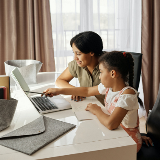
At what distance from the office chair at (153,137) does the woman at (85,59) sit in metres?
0.43

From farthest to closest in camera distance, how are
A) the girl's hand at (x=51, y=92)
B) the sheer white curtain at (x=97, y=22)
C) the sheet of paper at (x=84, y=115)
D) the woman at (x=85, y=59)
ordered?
the sheer white curtain at (x=97, y=22) < the woman at (x=85, y=59) < the girl's hand at (x=51, y=92) < the sheet of paper at (x=84, y=115)

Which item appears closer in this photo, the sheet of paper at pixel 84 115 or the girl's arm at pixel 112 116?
the girl's arm at pixel 112 116

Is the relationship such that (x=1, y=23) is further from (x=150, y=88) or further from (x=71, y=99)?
(x=150, y=88)

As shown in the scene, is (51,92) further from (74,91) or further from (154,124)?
(154,124)

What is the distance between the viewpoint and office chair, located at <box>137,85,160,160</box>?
1.08 meters

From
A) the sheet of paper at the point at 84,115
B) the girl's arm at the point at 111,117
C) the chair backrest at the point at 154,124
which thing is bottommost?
the chair backrest at the point at 154,124

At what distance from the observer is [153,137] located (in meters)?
1.22

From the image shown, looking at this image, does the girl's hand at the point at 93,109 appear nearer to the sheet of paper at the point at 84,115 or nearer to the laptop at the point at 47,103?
the sheet of paper at the point at 84,115

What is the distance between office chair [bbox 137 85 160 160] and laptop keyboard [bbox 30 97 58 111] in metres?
0.53

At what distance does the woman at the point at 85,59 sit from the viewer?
1.55 m

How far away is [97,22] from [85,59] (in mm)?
1277

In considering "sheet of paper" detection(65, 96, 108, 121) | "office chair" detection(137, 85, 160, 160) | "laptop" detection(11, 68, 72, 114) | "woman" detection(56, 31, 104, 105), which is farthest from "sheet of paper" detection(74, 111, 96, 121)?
"woman" detection(56, 31, 104, 105)

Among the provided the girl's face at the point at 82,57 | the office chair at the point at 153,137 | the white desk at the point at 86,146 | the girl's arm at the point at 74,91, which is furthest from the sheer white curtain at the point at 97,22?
the white desk at the point at 86,146

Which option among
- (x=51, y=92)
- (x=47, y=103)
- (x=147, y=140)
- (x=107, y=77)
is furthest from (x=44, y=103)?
(x=147, y=140)
